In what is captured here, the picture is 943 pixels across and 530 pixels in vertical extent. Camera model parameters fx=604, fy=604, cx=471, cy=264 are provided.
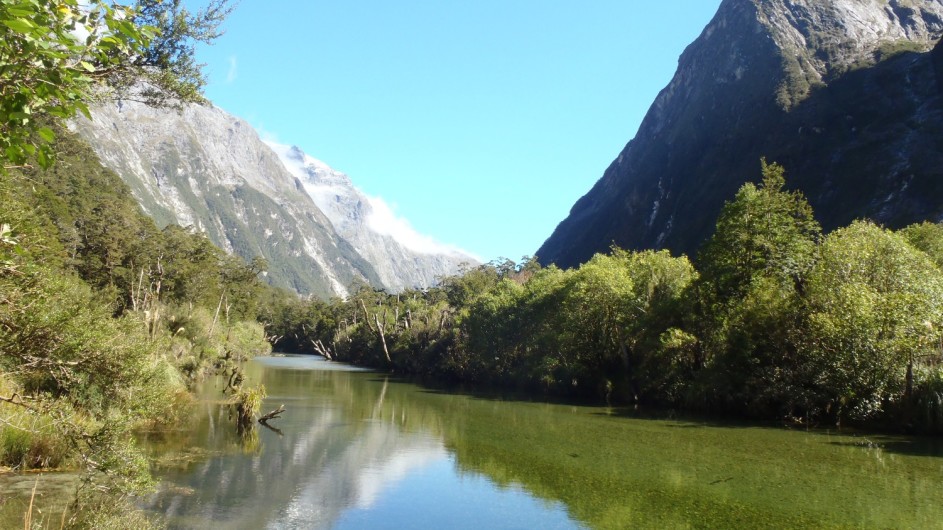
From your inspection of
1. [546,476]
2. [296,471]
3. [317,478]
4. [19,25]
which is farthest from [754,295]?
[19,25]

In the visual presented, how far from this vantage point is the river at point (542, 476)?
17.1 metres

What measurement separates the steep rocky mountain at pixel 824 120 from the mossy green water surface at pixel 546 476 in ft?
307

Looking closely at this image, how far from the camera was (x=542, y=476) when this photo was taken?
22.8 meters

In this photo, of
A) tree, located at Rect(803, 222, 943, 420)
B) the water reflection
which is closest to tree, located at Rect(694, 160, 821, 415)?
tree, located at Rect(803, 222, 943, 420)

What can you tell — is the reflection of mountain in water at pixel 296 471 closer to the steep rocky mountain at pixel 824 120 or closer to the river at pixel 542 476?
the river at pixel 542 476

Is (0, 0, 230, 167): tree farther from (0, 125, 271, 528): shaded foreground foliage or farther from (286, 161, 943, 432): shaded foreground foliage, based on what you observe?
(286, 161, 943, 432): shaded foreground foliage

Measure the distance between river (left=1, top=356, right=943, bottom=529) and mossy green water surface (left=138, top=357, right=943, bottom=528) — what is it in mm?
67

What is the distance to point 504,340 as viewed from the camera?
71625 millimetres

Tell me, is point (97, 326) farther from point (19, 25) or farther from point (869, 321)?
point (869, 321)

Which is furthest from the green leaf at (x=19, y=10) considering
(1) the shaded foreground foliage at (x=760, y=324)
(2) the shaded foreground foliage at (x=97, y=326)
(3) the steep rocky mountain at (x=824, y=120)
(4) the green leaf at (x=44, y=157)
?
(3) the steep rocky mountain at (x=824, y=120)

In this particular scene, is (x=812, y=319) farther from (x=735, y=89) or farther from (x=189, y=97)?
(x=735, y=89)

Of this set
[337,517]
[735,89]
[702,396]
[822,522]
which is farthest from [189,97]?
[735,89]

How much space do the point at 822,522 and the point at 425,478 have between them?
1339 cm

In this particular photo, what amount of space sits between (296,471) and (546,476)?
377 inches
